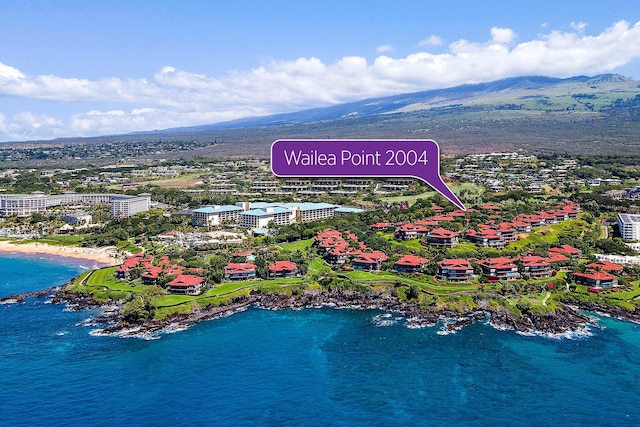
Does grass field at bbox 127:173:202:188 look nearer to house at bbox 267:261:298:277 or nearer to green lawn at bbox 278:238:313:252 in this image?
green lawn at bbox 278:238:313:252

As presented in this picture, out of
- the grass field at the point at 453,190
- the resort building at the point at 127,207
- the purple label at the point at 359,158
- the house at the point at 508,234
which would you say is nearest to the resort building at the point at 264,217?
the grass field at the point at 453,190

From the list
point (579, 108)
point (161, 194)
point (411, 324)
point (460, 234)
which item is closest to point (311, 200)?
point (161, 194)

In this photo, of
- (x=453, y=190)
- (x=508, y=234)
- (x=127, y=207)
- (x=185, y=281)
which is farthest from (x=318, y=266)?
(x=127, y=207)

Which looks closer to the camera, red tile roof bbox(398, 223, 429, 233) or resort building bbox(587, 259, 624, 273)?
resort building bbox(587, 259, 624, 273)

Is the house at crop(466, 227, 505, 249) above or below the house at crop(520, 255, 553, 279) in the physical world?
above

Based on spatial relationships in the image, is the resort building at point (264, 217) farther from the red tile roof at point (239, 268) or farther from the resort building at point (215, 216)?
the red tile roof at point (239, 268)

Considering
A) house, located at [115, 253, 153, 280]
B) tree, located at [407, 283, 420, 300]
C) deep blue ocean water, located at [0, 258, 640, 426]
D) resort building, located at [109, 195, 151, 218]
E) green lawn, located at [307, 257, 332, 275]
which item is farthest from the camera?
resort building, located at [109, 195, 151, 218]

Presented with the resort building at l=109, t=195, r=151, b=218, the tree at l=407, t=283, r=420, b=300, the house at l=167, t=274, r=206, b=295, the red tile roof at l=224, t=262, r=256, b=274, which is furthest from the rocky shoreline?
the resort building at l=109, t=195, r=151, b=218
